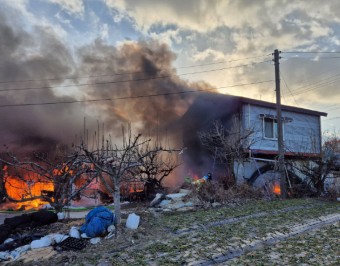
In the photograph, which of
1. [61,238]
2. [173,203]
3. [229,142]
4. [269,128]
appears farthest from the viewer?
[269,128]

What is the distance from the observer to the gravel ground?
16.9ft

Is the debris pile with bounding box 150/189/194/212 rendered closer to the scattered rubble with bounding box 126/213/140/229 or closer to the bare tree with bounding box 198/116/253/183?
the scattered rubble with bounding box 126/213/140/229

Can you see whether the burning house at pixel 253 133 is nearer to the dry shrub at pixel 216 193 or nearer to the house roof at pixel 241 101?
the house roof at pixel 241 101

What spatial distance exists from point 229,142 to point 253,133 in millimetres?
2394

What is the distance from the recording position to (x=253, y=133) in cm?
1794

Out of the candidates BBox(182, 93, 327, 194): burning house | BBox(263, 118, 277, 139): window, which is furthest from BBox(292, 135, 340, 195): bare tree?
BBox(263, 118, 277, 139): window

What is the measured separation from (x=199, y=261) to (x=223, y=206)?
21.8ft

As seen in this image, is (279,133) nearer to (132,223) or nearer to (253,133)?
(253,133)

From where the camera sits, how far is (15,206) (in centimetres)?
1611

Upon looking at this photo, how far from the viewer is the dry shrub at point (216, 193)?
1212cm

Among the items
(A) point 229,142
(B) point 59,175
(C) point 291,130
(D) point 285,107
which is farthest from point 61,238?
(C) point 291,130

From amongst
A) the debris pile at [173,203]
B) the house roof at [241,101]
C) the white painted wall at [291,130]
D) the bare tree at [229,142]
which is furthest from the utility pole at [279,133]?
the debris pile at [173,203]

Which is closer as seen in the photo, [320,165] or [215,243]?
[215,243]

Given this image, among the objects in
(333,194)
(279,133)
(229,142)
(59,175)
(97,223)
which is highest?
(279,133)
